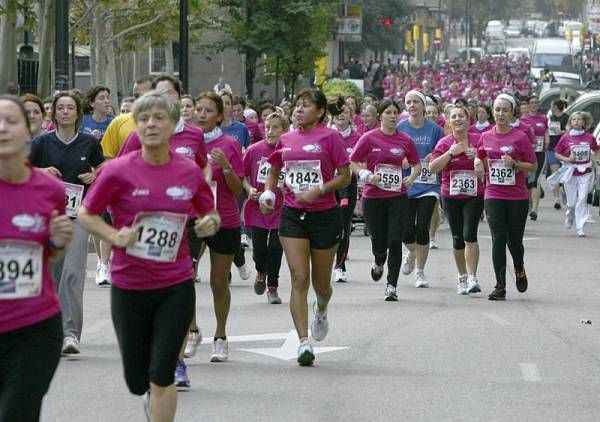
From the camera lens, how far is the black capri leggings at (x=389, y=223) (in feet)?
51.9

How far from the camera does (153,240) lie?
26.4 ft

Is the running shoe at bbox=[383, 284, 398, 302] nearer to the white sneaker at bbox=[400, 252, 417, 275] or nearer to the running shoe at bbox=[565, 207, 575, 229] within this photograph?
the white sneaker at bbox=[400, 252, 417, 275]

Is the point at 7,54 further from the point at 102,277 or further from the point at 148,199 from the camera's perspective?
the point at 148,199

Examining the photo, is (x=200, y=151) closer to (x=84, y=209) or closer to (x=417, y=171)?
(x=84, y=209)

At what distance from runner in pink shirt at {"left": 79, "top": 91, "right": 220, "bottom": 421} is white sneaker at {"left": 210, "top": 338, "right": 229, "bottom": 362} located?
3.49 metres

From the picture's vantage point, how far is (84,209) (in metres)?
8.06

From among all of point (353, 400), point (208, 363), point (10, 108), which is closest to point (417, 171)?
point (208, 363)

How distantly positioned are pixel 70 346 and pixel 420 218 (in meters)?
5.93

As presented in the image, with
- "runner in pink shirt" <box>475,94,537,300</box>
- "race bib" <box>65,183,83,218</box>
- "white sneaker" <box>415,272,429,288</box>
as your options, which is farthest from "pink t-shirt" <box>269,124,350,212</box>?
"white sneaker" <box>415,272,429,288</box>

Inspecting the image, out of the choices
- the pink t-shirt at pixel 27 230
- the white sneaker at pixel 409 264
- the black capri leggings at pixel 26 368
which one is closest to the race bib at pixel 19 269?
the pink t-shirt at pixel 27 230

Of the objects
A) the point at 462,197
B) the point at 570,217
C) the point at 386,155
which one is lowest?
the point at 570,217

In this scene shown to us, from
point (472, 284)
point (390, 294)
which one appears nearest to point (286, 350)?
point (390, 294)

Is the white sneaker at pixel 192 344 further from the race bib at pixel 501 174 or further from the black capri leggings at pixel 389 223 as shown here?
the race bib at pixel 501 174

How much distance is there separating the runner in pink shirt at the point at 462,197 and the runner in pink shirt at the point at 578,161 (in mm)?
8781
